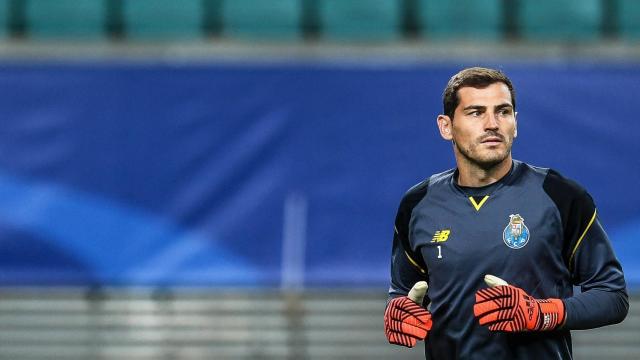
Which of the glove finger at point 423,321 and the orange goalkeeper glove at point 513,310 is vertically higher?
the orange goalkeeper glove at point 513,310

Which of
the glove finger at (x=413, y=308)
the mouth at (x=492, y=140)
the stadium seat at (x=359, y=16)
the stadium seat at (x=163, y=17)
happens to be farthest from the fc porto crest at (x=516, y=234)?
the stadium seat at (x=163, y=17)

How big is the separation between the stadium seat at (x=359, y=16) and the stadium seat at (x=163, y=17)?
1.17m

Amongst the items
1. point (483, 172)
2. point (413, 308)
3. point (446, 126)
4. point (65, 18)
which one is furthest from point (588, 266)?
point (65, 18)

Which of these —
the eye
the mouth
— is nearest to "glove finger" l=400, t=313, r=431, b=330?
the mouth

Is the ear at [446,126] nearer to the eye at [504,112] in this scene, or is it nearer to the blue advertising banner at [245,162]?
the eye at [504,112]

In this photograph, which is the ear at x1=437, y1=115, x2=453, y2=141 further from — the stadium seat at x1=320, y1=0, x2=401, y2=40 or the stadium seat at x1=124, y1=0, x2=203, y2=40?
the stadium seat at x1=124, y1=0, x2=203, y2=40

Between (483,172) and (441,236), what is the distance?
26 cm

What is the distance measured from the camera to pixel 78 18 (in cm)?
1112

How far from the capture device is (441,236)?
404cm

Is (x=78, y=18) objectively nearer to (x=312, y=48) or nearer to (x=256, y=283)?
(x=312, y=48)

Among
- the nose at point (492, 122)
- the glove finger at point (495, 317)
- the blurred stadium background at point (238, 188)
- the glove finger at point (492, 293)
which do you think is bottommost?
the blurred stadium background at point (238, 188)

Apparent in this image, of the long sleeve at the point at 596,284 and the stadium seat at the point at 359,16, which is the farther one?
the stadium seat at the point at 359,16

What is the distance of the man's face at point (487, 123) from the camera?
12.9 feet

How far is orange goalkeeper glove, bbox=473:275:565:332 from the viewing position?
3688 millimetres
